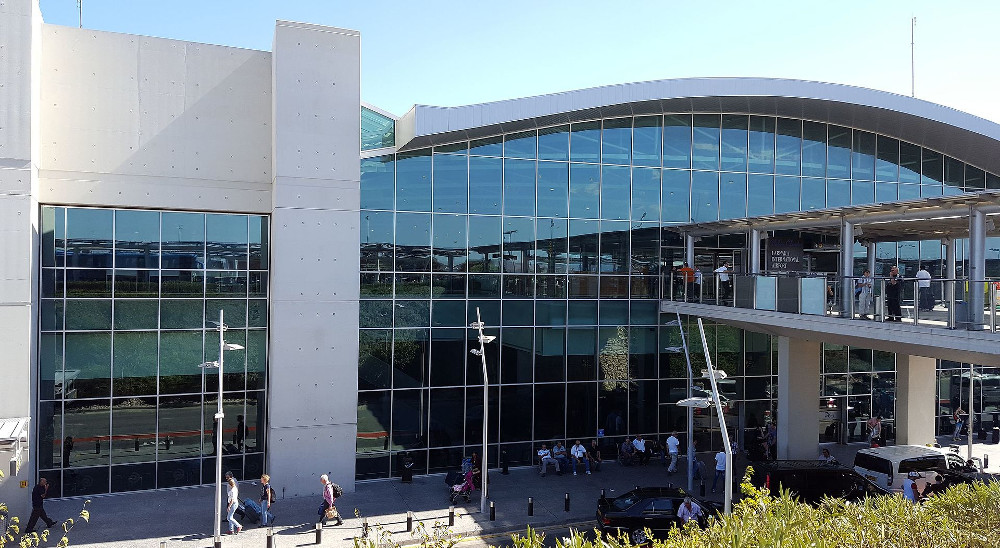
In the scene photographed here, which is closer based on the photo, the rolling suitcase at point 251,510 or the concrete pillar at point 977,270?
the concrete pillar at point 977,270

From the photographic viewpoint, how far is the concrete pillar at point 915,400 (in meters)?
24.3

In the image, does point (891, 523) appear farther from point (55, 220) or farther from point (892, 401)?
point (892, 401)

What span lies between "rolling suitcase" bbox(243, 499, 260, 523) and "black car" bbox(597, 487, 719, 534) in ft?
28.8

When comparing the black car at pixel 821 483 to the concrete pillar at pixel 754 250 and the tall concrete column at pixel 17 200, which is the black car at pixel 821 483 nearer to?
the concrete pillar at pixel 754 250

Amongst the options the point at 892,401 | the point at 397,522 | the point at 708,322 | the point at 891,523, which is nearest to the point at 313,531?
the point at 397,522

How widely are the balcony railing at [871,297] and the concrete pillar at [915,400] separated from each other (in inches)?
314

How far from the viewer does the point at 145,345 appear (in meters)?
20.3

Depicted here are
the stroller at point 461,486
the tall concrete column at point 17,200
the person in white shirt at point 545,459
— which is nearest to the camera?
the tall concrete column at point 17,200

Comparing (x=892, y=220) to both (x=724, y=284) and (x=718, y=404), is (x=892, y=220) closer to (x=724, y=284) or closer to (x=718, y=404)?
(x=724, y=284)

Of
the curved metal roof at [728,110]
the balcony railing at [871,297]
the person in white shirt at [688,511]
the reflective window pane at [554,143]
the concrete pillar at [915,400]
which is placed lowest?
the person in white shirt at [688,511]

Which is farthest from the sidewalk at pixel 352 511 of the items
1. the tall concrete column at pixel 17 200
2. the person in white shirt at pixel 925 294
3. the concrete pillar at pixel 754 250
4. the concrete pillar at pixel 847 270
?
the person in white shirt at pixel 925 294

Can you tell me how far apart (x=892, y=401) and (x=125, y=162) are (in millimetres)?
29561

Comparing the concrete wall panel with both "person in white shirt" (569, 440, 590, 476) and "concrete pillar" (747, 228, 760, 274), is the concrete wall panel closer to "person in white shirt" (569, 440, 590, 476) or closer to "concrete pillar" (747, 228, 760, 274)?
"person in white shirt" (569, 440, 590, 476)

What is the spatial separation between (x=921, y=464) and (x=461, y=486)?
44.4 feet
